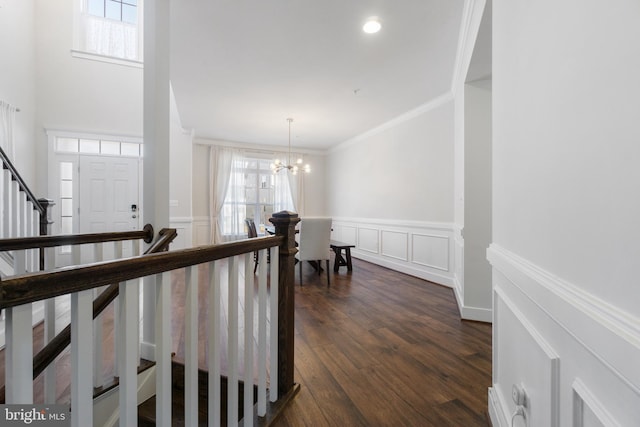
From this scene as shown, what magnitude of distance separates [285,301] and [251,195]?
5340mm

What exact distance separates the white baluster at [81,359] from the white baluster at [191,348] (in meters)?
0.31

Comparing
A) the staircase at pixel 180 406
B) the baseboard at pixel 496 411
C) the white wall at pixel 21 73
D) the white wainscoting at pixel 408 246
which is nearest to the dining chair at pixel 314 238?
the white wainscoting at pixel 408 246

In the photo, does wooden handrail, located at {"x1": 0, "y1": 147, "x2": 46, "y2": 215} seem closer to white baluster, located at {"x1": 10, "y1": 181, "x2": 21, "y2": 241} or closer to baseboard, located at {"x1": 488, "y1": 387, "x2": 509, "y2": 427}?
white baluster, located at {"x1": 10, "y1": 181, "x2": 21, "y2": 241}

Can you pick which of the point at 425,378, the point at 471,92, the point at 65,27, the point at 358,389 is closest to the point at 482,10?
the point at 471,92

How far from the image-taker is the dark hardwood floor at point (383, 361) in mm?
1437

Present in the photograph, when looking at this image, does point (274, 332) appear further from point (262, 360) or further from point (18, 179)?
point (18, 179)

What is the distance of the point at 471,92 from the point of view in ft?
8.52

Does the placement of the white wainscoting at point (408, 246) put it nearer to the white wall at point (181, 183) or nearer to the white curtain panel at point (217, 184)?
the white curtain panel at point (217, 184)

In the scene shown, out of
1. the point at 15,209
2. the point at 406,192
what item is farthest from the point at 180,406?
the point at 406,192

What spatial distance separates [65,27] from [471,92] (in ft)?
20.5

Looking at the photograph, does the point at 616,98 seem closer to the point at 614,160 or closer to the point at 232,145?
the point at 614,160

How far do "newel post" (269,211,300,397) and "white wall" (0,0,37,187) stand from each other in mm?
4621

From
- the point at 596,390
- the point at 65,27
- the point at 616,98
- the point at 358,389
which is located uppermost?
the point at 65,27

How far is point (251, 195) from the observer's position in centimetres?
660
